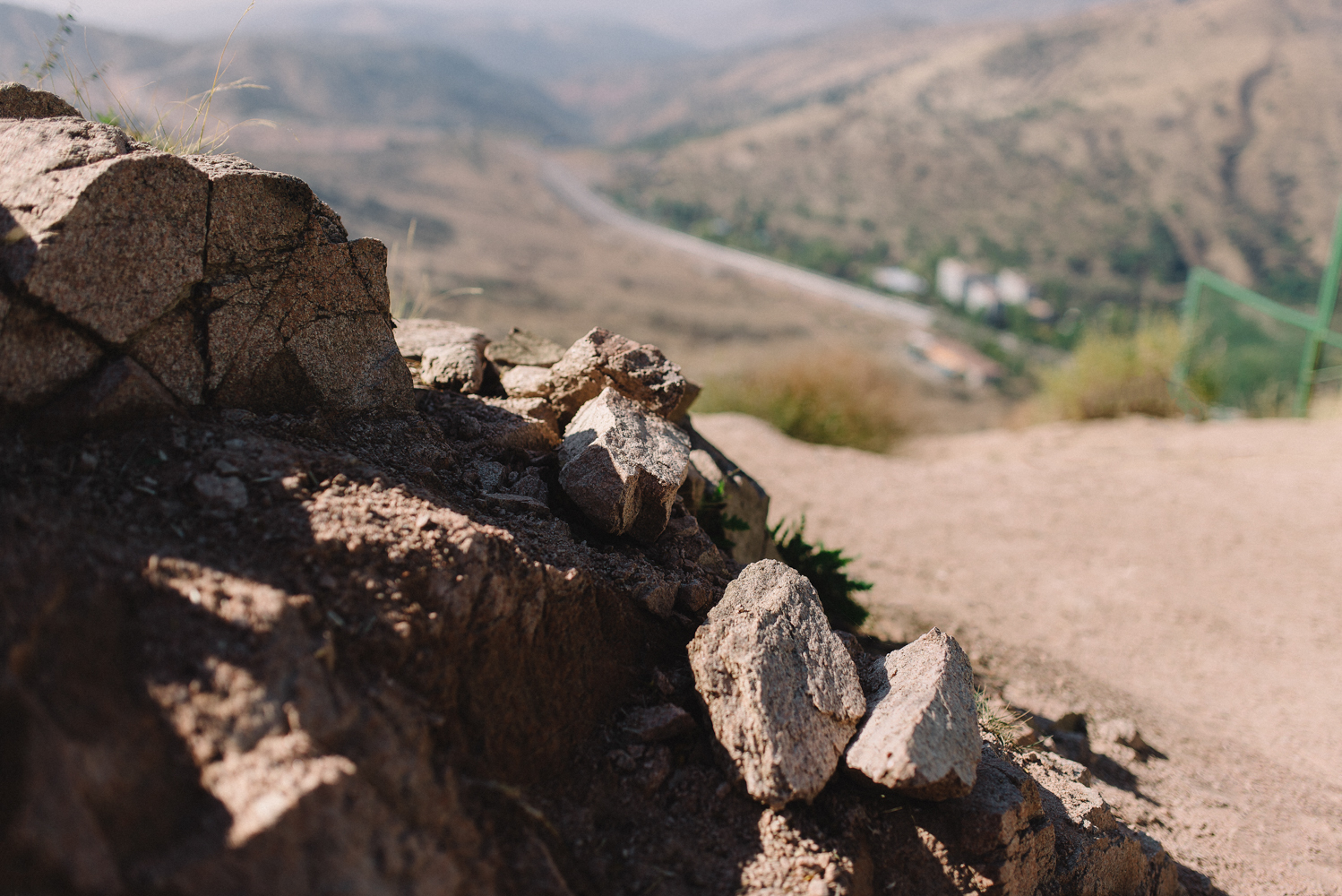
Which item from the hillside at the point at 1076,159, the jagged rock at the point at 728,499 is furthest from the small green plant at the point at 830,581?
the hillside at the point at 1076,159

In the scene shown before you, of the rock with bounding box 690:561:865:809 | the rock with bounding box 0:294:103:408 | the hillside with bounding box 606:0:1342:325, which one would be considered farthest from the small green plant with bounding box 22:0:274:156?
the hillside with bounding box 606:0:1342:325

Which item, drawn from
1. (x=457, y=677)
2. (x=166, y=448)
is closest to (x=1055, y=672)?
(x=457, y=677)

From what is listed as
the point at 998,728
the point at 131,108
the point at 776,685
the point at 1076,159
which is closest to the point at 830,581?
the point at 998,728

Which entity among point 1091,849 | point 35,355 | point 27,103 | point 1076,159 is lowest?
point 1091,849

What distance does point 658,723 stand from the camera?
6.38ft

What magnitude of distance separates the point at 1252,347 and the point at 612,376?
1018cm

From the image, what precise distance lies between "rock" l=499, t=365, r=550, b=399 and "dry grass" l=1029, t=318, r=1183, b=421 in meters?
8.13

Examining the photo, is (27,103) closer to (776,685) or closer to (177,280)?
(177,280)

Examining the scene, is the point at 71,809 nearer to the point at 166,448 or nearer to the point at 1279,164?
the point at 166,448

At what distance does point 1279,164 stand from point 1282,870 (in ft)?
265

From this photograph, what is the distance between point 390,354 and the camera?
243 cm

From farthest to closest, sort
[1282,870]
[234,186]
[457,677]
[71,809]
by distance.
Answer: [1282,870] < [234,186] < [457,677] < [71,809]

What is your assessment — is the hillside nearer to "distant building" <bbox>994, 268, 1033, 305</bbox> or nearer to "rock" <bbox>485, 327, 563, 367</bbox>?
"distant building" <bbox>994, 268, 1033, 305</bbox>

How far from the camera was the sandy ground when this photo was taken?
3.08 m
